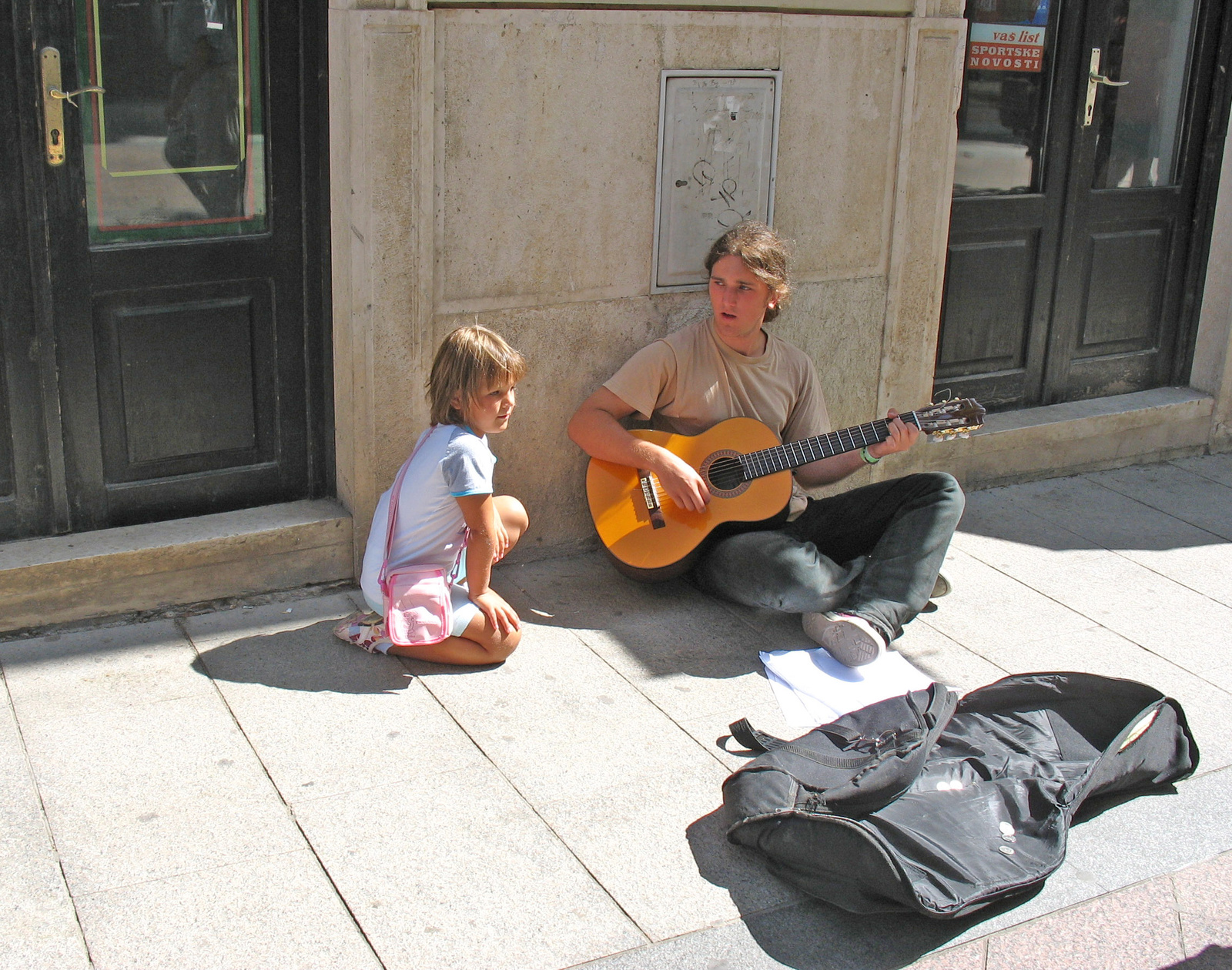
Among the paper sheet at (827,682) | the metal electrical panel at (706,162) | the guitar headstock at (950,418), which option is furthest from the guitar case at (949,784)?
the metal electrical panel at (706,162)

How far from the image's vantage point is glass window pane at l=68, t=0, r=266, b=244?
3664 millimetres

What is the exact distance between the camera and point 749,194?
451cm

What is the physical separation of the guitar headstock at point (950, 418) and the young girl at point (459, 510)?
123 centimetres

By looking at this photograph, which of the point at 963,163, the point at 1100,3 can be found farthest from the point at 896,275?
the point at 1100,3

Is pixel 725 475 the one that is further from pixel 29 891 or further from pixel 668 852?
pixel 29 891

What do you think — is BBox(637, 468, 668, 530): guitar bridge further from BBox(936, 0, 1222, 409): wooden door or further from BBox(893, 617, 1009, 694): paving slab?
BBox(936, 0, 1222, 409): wooden door

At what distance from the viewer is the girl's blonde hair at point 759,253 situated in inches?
159

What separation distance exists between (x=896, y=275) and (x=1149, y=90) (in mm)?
1650

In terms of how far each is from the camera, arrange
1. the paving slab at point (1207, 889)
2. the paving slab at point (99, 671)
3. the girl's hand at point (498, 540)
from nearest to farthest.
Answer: the paving slab at point (1207, 889) < the paving slab at point (99, 671) < the girl's hand at point (498, 540)

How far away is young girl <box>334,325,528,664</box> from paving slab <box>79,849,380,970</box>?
97cm

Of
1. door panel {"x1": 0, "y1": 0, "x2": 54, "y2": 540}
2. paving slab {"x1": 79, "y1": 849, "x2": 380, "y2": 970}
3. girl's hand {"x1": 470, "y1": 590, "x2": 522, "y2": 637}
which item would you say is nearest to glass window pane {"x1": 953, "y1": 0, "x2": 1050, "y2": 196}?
girl's hand {"x1": 470, "y1": 590, "x2": 522, "y2": 637}

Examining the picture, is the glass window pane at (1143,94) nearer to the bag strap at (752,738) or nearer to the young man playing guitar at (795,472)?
the young man playing guitar at (795,472)

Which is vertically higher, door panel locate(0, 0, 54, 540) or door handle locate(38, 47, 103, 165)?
door handle locate(38, 47, 103, 165)

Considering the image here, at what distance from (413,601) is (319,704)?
1.19ft
